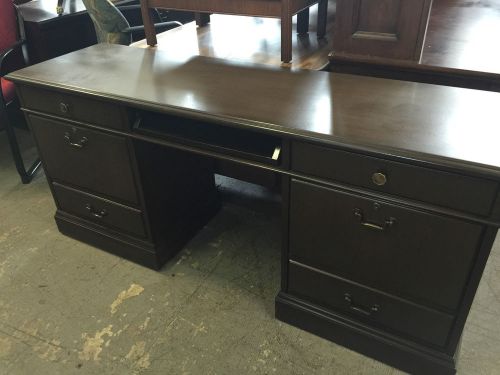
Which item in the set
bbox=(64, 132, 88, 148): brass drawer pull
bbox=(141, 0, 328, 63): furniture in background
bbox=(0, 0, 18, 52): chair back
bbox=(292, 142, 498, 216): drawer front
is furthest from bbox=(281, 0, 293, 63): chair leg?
bbox=(0, 0, 18, 52): chair back

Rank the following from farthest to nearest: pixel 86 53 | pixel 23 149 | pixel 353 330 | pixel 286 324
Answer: pixel 23 149, pixel 86 53, pixel 286 324, pixel 353 330

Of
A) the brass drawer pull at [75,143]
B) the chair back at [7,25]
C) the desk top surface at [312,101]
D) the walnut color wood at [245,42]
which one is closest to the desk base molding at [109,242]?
the brass drawer pull at [75,143]

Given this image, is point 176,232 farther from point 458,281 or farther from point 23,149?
point 23,149

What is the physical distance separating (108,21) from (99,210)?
0.88 metres

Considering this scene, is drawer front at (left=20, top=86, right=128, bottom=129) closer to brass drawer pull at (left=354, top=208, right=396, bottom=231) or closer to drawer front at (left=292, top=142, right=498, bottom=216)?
drawer front at (left=292, top=142, right=498, bottom=216)

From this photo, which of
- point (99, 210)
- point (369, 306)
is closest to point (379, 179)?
point (369, 306)

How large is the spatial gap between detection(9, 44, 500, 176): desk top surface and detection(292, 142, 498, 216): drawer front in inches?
1.6

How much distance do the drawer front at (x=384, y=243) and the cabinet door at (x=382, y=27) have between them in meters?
0.52

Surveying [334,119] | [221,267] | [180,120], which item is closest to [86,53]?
[180,120]

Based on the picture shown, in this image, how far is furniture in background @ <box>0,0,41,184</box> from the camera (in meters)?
2.08

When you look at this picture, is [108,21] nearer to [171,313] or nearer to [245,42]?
[245,42]

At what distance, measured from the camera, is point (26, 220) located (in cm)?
200

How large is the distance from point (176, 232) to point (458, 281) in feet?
3.49

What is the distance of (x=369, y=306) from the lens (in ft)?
4.15
